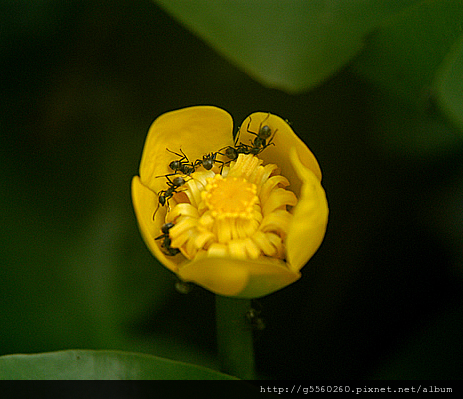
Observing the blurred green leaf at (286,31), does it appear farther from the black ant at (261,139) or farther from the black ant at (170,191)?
the black ant at (170,191)

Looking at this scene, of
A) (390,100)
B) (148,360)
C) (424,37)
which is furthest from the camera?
(390,100)

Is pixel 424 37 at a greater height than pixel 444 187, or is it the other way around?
pixel 424 37

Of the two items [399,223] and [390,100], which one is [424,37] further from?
[399,223]

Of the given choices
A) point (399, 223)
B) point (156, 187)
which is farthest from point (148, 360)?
point (399, 223)

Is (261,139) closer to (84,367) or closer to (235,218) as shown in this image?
(235,218)

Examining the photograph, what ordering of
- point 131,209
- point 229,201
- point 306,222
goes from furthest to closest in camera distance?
point 131,209
point 229,201
point 306,222

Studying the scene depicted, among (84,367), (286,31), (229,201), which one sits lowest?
(84,367)

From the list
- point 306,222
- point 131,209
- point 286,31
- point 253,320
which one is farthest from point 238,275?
point 131,209
